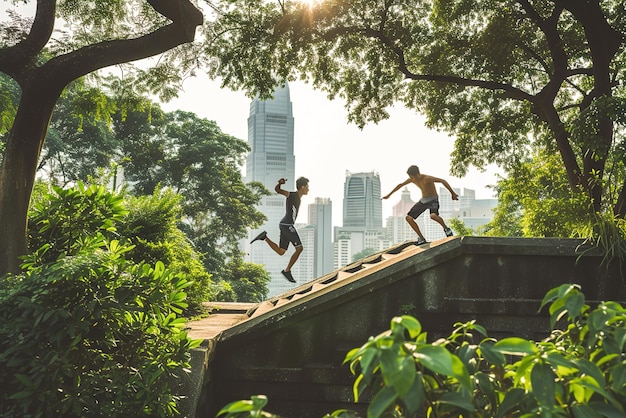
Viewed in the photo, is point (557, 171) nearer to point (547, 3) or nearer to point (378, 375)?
point (547, 3)

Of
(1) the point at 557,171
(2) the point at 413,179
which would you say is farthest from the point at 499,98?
(2) the point at 413,179

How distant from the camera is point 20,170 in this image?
6.58 m

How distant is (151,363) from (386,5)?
1128cm

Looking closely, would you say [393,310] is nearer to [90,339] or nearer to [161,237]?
[90,339]

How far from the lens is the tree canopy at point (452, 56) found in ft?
39.0

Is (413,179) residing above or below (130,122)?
below

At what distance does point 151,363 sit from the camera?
13.4 ft

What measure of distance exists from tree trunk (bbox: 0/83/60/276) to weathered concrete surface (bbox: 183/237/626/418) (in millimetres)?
3032

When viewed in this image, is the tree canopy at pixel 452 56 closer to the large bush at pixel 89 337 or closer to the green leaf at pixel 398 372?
the large bush at pixel 89 337

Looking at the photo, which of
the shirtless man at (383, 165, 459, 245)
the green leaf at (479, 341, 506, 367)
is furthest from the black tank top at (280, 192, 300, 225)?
the green leaf at (479, 341, 506, 367)

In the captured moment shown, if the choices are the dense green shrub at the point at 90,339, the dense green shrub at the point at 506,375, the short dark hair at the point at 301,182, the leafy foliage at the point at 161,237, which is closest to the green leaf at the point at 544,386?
the dense green shrub at the point at 506,375

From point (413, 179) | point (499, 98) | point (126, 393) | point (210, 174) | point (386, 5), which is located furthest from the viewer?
point (210, 174)

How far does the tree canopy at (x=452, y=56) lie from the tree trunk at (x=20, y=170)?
639 centimetres

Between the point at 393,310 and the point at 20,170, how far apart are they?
5.48m
